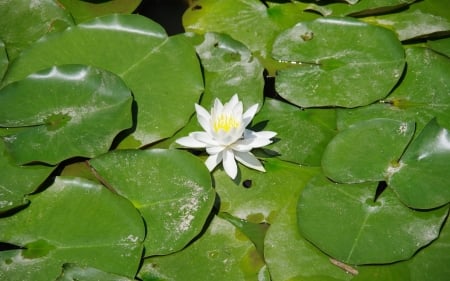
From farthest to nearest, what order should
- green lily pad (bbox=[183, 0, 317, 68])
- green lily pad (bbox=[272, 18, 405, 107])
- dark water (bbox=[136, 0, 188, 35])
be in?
dark water (bbox=[136, 0, 188, 35]), green lily pad (bbox=[183, 0, 317, 68]), green lily pad (bbox=[272, 18, 405, 107])

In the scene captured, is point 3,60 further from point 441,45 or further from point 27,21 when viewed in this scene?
point 441,45

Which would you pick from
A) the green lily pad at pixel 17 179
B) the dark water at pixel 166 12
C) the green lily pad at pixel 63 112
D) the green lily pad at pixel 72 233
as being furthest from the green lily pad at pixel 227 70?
the green lily pad at pixel 17 179

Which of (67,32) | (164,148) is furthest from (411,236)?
(67,32)

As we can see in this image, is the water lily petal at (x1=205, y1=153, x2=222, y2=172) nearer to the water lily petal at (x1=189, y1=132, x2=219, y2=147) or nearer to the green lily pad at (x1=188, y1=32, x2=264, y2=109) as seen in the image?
the water lily petal at (x1=189, y1=132, x2=219, y2=147)

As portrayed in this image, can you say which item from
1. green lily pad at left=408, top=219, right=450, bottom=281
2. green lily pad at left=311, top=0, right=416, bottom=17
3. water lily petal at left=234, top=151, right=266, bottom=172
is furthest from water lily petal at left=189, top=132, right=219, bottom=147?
green lily pad at left=311, top=0, right=416, bottom=17

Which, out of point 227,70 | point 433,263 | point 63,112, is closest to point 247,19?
point 227,70

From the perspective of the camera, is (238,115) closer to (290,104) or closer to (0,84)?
(290,104)
